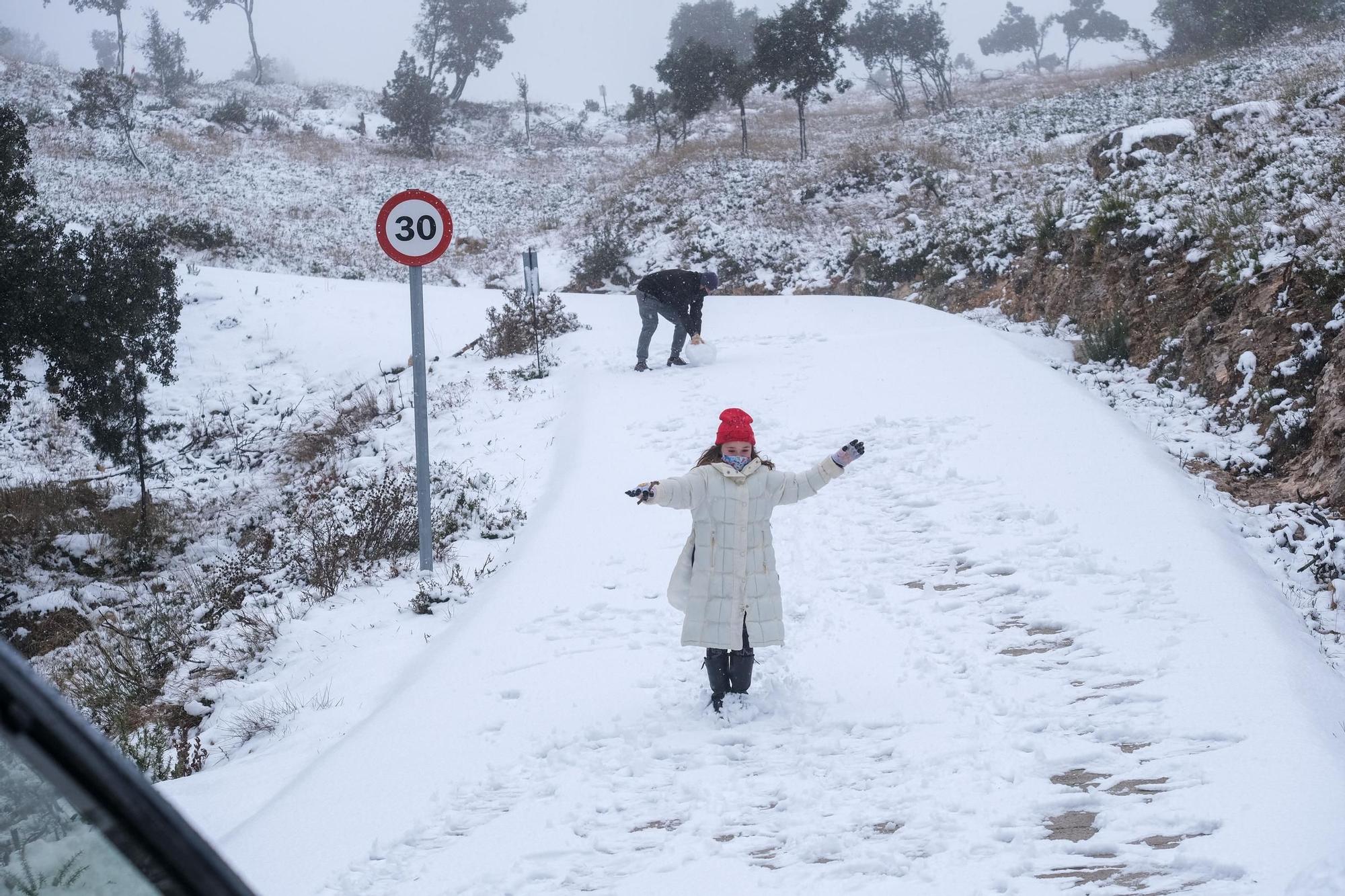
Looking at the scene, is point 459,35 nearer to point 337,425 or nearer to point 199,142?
point 199,142

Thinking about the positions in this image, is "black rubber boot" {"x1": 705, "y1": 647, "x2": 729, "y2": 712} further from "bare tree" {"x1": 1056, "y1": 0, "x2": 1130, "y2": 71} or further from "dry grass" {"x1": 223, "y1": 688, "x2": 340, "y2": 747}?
"bare tree" {"x1": 1056, "y1": 0, "x2": 1130, "y2": 71}

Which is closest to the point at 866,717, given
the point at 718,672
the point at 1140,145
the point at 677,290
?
the point at 718,672

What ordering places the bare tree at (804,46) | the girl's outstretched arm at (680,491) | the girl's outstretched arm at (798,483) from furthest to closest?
the bare tree at (804,46), the girl's outstretched arm at (798,483), the girl's outstretched arm at (680,491)

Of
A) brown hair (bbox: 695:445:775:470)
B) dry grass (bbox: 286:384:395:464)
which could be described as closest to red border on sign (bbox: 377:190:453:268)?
brown hair (bbox: 695:445:775:470)

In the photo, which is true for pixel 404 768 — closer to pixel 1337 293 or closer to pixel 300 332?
pixel 1337 293

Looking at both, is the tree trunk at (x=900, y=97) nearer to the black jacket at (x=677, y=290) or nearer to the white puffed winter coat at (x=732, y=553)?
the black jacket at (x=677, y=290)

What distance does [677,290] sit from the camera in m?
13.1

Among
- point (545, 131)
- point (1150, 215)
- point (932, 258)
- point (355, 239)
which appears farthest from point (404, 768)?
point (545, 131)

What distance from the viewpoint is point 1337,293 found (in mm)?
8039

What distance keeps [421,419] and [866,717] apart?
4.27 metres

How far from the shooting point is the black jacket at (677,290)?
13055 mm

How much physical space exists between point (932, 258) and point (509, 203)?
852 inches

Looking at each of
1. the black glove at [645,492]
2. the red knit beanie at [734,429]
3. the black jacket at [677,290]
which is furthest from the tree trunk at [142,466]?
the red knit beanie at [734,429]

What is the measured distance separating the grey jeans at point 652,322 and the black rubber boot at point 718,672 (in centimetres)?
856
